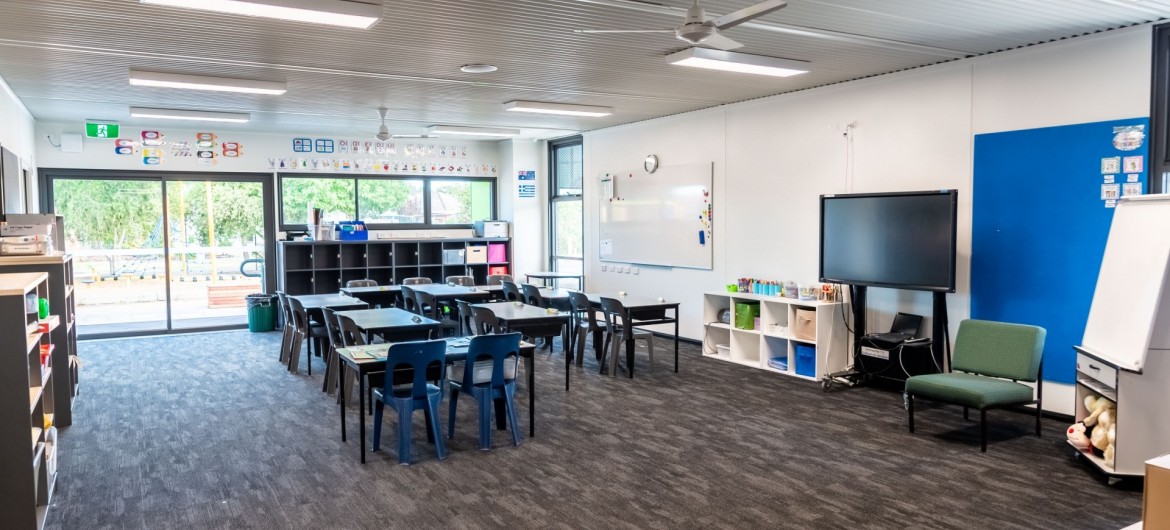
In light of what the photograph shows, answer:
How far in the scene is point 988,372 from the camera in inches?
222

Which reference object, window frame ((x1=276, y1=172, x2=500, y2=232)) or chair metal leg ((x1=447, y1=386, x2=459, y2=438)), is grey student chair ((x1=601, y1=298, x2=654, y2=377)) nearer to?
chair metal leg ((x1=447, y1=386, x2=459, y2=438))

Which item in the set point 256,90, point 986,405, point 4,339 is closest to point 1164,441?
point 986,405

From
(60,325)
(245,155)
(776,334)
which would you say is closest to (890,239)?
(776,334)

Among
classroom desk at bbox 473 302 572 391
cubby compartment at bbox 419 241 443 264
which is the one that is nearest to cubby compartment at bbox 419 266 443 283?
cubby compartment at bbox 419 241 443 264

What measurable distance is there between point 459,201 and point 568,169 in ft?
6.77

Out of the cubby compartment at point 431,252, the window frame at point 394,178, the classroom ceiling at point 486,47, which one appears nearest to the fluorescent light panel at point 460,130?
the classroom ceiling at point 486,47

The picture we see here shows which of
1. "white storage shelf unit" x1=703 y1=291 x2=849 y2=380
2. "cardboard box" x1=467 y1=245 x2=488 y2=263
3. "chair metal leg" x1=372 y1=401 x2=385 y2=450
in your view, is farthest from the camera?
"cardboard box" x1=467 y1=245 x2=488 y2=263

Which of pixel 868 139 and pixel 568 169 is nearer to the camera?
pixel 868 139

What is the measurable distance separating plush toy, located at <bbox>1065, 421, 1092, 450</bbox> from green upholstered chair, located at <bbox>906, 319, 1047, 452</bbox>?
0.37 m

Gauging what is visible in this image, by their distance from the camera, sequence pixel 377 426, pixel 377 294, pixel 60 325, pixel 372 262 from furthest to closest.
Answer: pixel 372 262, pixel 377 294, pixel 60 325, pixel 377 426

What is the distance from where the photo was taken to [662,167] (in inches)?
405

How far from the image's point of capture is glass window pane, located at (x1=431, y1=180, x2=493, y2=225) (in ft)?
42.9

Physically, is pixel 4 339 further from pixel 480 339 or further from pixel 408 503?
pixel 480 339

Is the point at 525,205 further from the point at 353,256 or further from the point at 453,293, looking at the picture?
the point at 453,293
